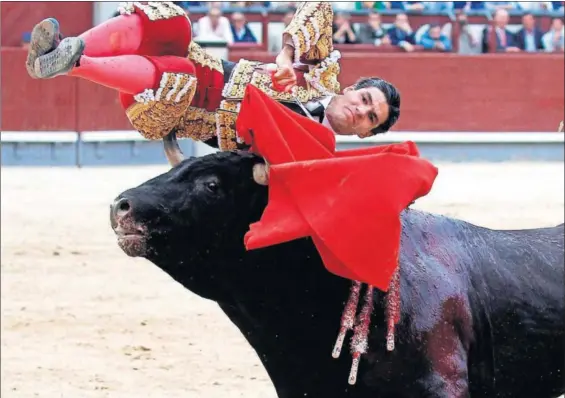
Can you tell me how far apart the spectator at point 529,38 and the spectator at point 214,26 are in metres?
2.94

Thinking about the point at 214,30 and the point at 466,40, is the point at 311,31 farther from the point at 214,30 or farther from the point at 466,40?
the point at 466,40

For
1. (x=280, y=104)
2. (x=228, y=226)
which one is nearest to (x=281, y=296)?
(x=228, y=226)

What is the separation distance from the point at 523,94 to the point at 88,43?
389 inches

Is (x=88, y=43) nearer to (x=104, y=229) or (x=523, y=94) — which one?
(x=104, y=229)

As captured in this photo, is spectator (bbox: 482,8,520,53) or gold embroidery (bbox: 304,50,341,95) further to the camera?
spectator (bbox: 482,8,520,53)

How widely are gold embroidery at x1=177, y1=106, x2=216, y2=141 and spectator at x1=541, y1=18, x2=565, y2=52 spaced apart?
9815mm

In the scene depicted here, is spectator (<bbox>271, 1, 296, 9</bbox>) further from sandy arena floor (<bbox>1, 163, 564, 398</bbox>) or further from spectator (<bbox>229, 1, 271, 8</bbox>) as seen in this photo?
sandy arena floor (<bbox>1, 163, 564, 398</bbox>)

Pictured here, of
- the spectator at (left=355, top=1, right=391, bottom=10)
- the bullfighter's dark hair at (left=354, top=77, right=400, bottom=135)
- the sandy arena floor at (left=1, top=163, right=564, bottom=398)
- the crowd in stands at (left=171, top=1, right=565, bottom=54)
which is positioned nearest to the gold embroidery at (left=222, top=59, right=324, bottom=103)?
the bullfighter's dark hair at (left=354, top=77, right=400, bottom=135)

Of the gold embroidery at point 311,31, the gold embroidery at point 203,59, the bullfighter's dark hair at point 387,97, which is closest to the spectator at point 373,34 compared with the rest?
the gold embroidery at point 203,59

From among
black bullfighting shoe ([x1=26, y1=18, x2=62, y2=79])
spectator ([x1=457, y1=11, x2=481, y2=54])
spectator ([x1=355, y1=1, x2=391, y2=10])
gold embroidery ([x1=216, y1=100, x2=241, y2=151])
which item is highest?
black bullfighting shoe ([x1=26, y1=18, x2=62, y2=79])

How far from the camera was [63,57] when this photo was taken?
105 inches

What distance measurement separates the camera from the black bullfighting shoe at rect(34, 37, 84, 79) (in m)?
2.66

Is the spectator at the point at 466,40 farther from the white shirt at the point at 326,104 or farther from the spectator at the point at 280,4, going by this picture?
the white shirt at the point at 326,104

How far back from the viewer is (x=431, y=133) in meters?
12.1
